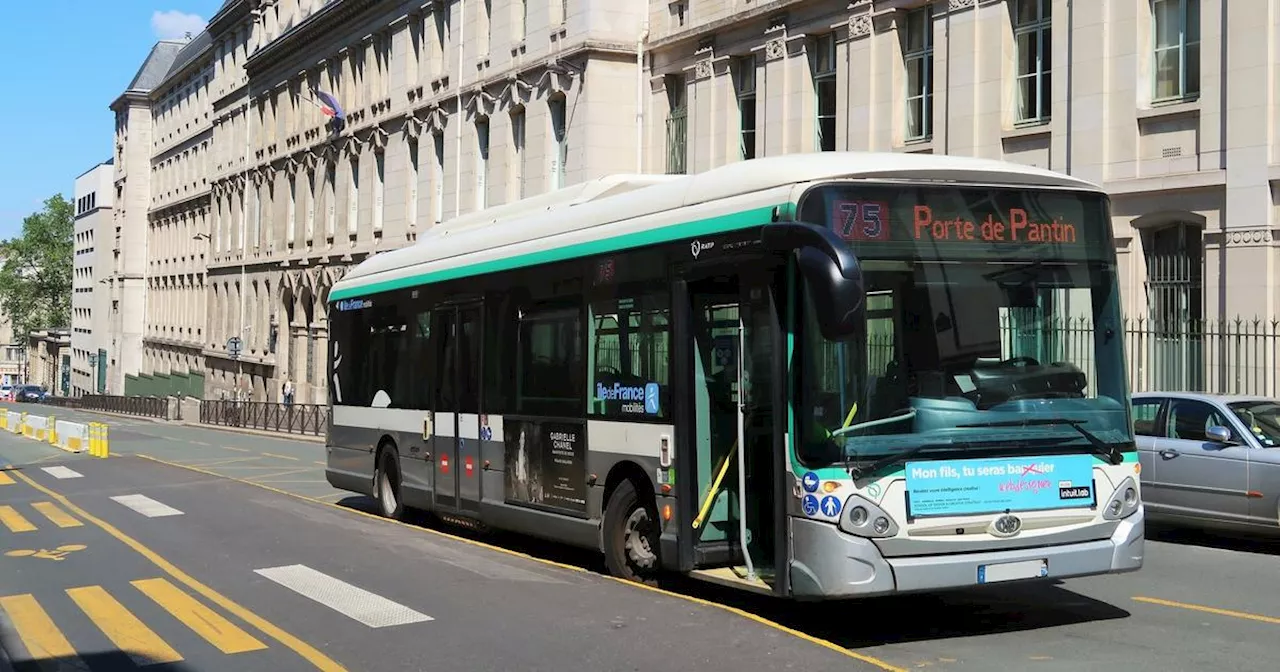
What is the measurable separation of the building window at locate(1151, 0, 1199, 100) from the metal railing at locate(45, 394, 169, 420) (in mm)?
54535

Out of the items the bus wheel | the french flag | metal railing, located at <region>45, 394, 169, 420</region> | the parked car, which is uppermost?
the french flag

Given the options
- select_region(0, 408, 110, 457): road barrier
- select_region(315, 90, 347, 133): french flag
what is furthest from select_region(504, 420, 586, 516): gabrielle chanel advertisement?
select_region(315, 90, 347, 133): french flag

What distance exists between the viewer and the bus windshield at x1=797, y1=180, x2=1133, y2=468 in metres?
8.23

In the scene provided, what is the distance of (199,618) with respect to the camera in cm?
998

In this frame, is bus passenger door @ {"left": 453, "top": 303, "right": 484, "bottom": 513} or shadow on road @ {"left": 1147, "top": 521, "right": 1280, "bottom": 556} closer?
shadow on road @ {"left": 1147, "top": 521, "right": 1280, "bottom": 556}

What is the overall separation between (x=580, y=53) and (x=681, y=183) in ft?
79.3

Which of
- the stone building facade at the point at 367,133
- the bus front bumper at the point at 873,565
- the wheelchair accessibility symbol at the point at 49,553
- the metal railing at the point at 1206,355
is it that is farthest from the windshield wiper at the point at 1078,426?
the stone building facade at the point at 367,133

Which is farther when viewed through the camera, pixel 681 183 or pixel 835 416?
pixel 681 183

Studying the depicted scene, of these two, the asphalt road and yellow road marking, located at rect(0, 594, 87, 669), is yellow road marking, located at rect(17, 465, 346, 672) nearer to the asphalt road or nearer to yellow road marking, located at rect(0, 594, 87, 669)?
the asphalt road

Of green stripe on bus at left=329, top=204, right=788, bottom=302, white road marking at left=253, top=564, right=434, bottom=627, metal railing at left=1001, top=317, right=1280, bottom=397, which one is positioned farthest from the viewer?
metal railing at left=1001, top=317, right=1280, bottom=397

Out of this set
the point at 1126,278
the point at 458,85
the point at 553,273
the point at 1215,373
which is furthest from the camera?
the point at 458,85

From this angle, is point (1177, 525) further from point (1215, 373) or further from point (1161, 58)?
point (1161, 58)

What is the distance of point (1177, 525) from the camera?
1415 centimetres

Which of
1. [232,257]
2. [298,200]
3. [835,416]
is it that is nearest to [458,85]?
[298,200]
